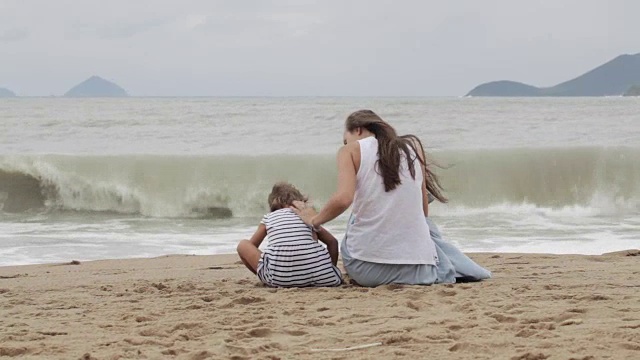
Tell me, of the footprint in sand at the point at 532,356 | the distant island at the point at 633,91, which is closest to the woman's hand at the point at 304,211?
the footprint in sand at the point at 532,356

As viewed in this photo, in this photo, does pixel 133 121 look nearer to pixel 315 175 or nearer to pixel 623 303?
pixel 315 175

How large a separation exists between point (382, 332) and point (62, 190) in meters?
12.2

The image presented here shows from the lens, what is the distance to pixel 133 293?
18.0 ft

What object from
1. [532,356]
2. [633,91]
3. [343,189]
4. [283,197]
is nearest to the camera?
[532,356]

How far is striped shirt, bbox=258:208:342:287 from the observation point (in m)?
5.38

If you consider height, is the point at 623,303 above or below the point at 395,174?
below

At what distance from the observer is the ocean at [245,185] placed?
10227mm

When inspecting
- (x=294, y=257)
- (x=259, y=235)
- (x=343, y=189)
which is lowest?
(x=294, y=257)

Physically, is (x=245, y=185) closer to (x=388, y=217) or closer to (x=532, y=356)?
(x=388, y=217)

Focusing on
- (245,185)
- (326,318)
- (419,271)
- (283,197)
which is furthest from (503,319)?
(245,185)

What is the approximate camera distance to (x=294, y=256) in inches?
213

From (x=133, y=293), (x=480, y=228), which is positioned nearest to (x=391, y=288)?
(x=133, y=293)

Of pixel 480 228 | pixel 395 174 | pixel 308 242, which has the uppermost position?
pixel 395 174

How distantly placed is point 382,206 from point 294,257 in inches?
25.1
